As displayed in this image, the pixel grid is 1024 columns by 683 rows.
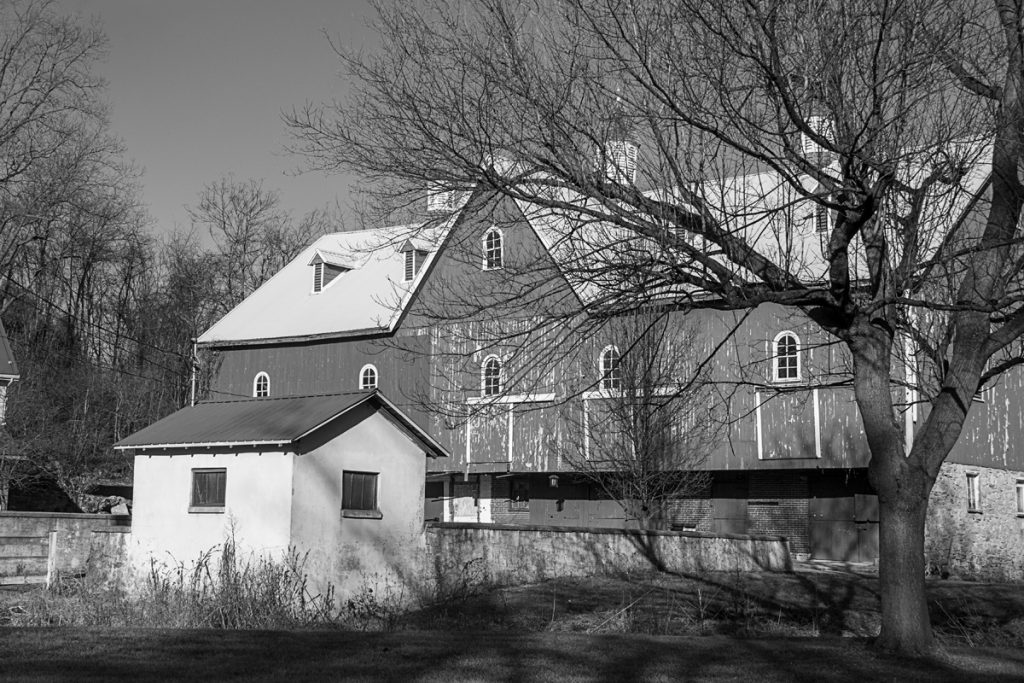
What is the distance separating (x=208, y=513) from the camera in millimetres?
18688

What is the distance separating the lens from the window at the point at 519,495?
1294 inches

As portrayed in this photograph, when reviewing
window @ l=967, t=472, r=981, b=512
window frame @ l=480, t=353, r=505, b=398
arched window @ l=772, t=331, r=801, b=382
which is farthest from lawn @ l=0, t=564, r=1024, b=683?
window @ l=967, t=472, r=981, b=512

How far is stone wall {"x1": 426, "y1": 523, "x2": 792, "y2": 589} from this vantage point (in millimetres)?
19797

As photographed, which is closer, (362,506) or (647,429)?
(362,506)

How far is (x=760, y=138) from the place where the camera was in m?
9.81

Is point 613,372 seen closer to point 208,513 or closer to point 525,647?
point 208,513

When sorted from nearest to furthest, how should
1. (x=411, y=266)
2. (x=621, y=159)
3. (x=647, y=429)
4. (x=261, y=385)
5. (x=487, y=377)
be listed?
(x=621, y=159), (x=487, y=377), (x=647, y=429), (x=411, y=266), (x=261, y=385)

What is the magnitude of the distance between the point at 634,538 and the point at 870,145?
557 inches

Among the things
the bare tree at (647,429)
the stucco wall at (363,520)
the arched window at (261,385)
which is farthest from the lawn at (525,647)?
the arched window at (261,385)

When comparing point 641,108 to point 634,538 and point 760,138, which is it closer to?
point 760,138

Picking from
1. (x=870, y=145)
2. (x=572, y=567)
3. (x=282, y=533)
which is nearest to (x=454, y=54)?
(x=870, y=145)

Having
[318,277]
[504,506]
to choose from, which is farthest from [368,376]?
[504,506]

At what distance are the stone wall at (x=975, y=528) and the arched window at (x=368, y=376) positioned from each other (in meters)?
15.9

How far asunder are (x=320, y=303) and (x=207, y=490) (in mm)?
17847
